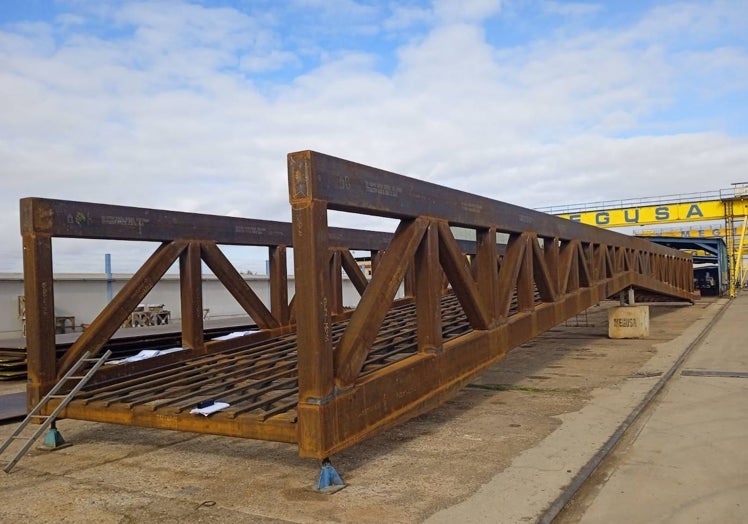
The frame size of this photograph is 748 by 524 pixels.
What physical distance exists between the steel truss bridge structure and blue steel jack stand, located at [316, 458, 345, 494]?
26 cm

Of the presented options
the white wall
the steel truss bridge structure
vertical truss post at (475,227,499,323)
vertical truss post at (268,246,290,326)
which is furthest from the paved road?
the white wall

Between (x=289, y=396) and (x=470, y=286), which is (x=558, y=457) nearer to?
(x=470, y=286)

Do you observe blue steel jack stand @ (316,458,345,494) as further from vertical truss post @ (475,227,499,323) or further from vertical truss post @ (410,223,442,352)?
vertical truss post @ (475,227,499,323)

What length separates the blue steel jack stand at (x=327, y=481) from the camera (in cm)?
437

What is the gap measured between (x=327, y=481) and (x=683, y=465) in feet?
9.36

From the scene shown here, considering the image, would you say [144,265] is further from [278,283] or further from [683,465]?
[683,465]

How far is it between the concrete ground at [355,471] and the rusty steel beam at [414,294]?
44 centimetres

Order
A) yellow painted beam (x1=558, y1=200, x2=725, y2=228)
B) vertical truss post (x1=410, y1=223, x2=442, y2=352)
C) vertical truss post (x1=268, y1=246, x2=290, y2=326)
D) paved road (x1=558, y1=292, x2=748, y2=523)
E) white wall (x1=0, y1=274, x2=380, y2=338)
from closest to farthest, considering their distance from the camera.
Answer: paved road (x1=558, y1=292, x2=748, y2=523) < vertical truss post (x1=410, y1=223, x2=442, y2=352) < vertical truss post (x1=268, y1=246, x2=290, y2=326) < white wall (x1=0, y1=274, x2=380, y2=338) < yellow painted beam (x1=558, y1=200, x2=725, y2=228)

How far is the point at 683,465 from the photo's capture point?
190 inches

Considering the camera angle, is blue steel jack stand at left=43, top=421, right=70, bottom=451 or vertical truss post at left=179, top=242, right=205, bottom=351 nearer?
blue steel jack stand at left=43, top=421, right=70, bottom=451

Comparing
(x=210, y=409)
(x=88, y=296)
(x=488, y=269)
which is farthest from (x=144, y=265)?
(x=88, y=296)

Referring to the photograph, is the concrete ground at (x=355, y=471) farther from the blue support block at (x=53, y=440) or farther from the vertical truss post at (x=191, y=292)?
the vertical truss post at (x=191, y=292)

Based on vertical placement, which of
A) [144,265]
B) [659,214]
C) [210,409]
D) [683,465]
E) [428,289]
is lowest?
[683,465]

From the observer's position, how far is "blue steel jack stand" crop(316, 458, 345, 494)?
14.3 feet
